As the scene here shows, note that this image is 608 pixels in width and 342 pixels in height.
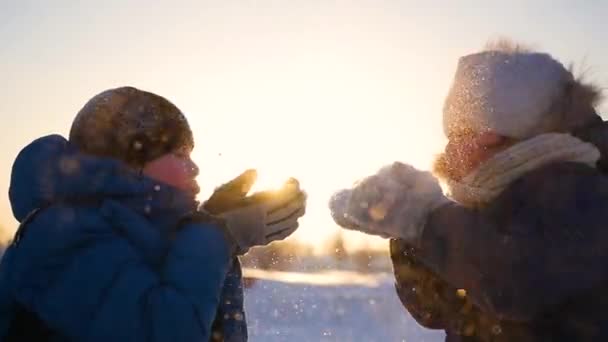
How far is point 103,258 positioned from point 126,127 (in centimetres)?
41

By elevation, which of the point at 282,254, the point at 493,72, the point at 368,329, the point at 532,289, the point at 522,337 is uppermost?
the point at 493,72

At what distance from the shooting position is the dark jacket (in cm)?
212

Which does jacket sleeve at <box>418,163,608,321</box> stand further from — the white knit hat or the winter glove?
the white knit hat

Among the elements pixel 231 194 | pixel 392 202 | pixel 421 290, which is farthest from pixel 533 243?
pixel 231 194

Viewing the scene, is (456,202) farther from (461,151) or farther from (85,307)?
(85,307)

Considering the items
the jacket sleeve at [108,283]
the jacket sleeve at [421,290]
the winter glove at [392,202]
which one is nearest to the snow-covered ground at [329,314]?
the jacket sleeve at [421,290]

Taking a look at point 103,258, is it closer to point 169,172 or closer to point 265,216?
point 169,172

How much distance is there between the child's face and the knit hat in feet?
0.06

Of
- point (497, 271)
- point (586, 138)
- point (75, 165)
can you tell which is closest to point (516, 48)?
point (586, 138)

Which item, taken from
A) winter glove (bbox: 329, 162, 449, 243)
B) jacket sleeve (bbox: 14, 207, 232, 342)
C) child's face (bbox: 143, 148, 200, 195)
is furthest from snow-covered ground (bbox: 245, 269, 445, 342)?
jacket sleeve (bbox: 14, 207, 232, 342)

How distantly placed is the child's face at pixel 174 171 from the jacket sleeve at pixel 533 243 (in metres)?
0.74

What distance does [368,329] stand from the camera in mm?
7824

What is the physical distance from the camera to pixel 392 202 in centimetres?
241

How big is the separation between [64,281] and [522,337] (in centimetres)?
127
